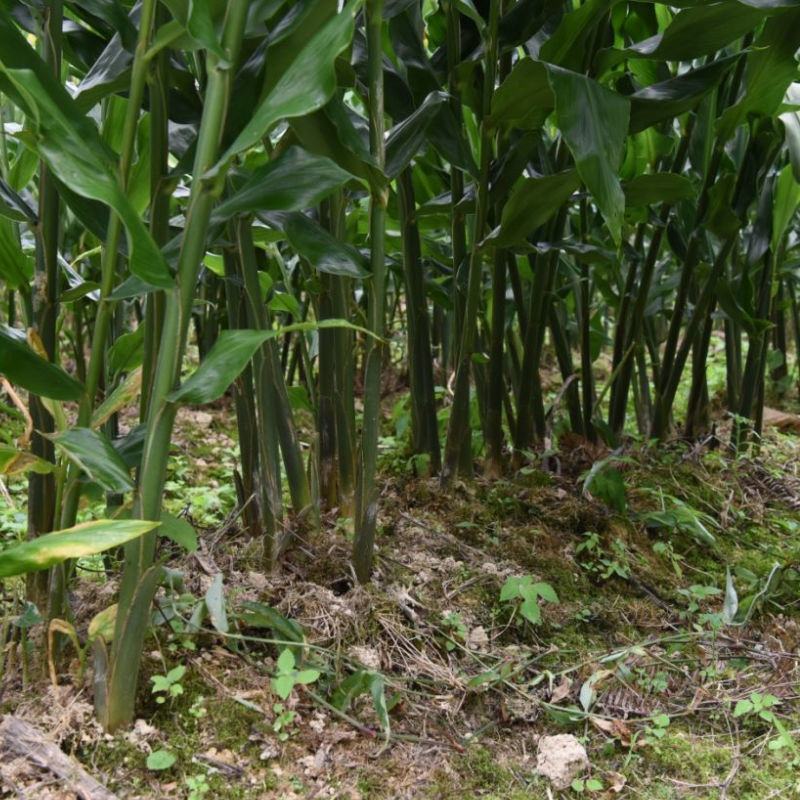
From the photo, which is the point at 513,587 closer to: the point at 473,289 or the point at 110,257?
the point at 473,289

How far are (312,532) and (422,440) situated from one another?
1.09ft

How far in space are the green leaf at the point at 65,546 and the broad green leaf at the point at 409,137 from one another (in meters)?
0.49

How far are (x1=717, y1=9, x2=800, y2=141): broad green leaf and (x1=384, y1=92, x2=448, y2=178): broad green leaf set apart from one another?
17.6 inches

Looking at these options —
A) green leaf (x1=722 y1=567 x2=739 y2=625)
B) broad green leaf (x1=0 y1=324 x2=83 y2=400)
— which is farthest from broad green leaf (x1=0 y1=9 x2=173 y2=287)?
green leaf (x1=722 y1=567 x2=739 y2=625)

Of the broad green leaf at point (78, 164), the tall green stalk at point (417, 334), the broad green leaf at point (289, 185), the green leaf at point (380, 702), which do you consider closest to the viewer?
the broad green leaf at point (78, 164)

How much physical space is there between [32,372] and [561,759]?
1.88ft

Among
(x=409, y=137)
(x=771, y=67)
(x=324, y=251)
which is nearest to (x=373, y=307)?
(x=324, y=251)

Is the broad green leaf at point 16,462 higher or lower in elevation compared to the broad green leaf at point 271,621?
higher

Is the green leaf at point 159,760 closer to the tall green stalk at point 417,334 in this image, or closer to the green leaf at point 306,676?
the green leaf at point 306,676

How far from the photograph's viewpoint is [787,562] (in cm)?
120

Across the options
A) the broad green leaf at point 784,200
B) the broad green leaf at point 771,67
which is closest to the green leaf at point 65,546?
the broad green leaf at point 771,67

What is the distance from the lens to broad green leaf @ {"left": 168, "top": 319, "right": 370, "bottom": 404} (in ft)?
1.92

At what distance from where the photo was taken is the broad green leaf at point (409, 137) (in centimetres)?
88

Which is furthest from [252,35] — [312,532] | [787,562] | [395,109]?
[787,562]
